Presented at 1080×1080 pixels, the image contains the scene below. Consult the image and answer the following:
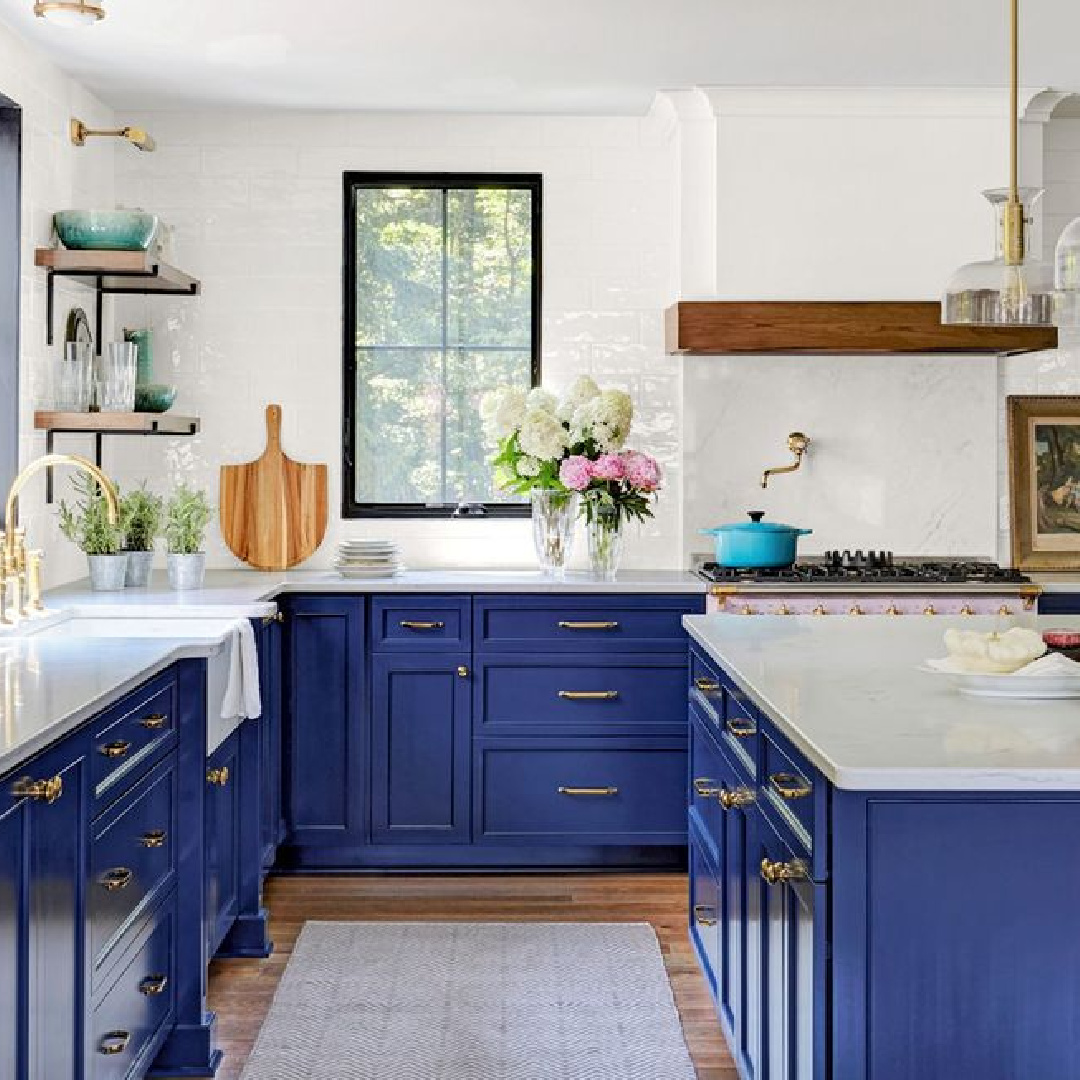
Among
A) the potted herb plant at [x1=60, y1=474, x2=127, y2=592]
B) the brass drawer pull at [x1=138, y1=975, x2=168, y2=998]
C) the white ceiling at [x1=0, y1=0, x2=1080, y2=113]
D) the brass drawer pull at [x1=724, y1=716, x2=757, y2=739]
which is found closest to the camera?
the brass drawer pull at [x1=724, y1=716, x2=757, y2=739]

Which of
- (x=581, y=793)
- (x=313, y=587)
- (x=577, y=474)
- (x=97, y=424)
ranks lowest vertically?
(x=581, y=793)

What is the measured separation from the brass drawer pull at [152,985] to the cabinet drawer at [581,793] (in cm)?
193

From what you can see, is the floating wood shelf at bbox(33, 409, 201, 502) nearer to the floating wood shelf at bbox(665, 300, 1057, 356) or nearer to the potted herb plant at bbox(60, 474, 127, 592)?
the potted herb plant at bbox(60, 474, 127, 592)

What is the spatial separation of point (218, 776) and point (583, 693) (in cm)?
157

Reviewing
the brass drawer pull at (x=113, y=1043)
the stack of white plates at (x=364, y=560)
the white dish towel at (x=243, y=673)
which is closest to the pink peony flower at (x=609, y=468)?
the stack of white plates at (x=364, y=560)

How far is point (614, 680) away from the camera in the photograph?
17.1 ft

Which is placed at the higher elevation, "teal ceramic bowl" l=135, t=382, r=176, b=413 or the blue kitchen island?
"teal ceramic bowl" l=135, t=382, r=176, b=413

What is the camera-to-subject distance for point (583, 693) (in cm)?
520

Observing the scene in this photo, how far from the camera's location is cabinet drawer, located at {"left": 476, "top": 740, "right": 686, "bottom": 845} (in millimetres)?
5211

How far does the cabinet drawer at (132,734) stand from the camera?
2.87m

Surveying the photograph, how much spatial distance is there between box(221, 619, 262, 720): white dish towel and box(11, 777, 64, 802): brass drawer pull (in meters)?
1.37

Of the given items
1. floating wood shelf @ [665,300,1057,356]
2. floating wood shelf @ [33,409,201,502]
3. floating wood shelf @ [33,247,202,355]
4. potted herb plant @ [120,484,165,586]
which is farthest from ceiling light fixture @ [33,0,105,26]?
floating wood shelf @ [665,300,1057,356]

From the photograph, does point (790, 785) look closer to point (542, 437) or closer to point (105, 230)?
point (542, 437)

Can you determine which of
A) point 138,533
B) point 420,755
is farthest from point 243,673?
point 420,755
